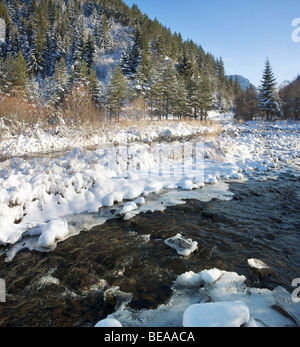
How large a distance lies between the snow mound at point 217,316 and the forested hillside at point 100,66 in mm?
16790

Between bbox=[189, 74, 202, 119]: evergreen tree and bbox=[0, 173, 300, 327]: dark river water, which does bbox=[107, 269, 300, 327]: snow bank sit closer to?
bbox=[0, 173, 300, 327]: dark river water

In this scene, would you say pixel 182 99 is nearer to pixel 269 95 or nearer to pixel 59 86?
pixel 269 95

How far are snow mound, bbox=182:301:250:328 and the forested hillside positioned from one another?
1679 centimetres

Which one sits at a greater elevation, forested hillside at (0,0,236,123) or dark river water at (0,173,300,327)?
forested hillside at (0,0,236,123)

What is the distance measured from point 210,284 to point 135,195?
3.55 metres

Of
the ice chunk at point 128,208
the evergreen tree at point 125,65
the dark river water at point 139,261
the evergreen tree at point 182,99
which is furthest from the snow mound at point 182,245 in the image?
the evergreen tree at point 125,65

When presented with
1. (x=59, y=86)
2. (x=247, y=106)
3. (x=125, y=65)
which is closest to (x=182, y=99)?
(x=247, y=106)

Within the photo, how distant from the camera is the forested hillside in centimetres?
3098

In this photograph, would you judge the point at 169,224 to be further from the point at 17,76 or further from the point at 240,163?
the point at 17,76

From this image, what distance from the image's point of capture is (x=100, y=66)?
57.2 m

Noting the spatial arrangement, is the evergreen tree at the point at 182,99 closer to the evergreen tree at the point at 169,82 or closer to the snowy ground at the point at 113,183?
the evergreen tree at the point at 169,82

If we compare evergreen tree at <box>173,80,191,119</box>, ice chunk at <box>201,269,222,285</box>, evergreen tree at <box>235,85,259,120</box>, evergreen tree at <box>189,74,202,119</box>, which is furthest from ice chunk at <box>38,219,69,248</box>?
evergreen tree at <box>235,85,259,120</box>

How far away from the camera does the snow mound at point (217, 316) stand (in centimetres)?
174

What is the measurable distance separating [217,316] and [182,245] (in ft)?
5.47
